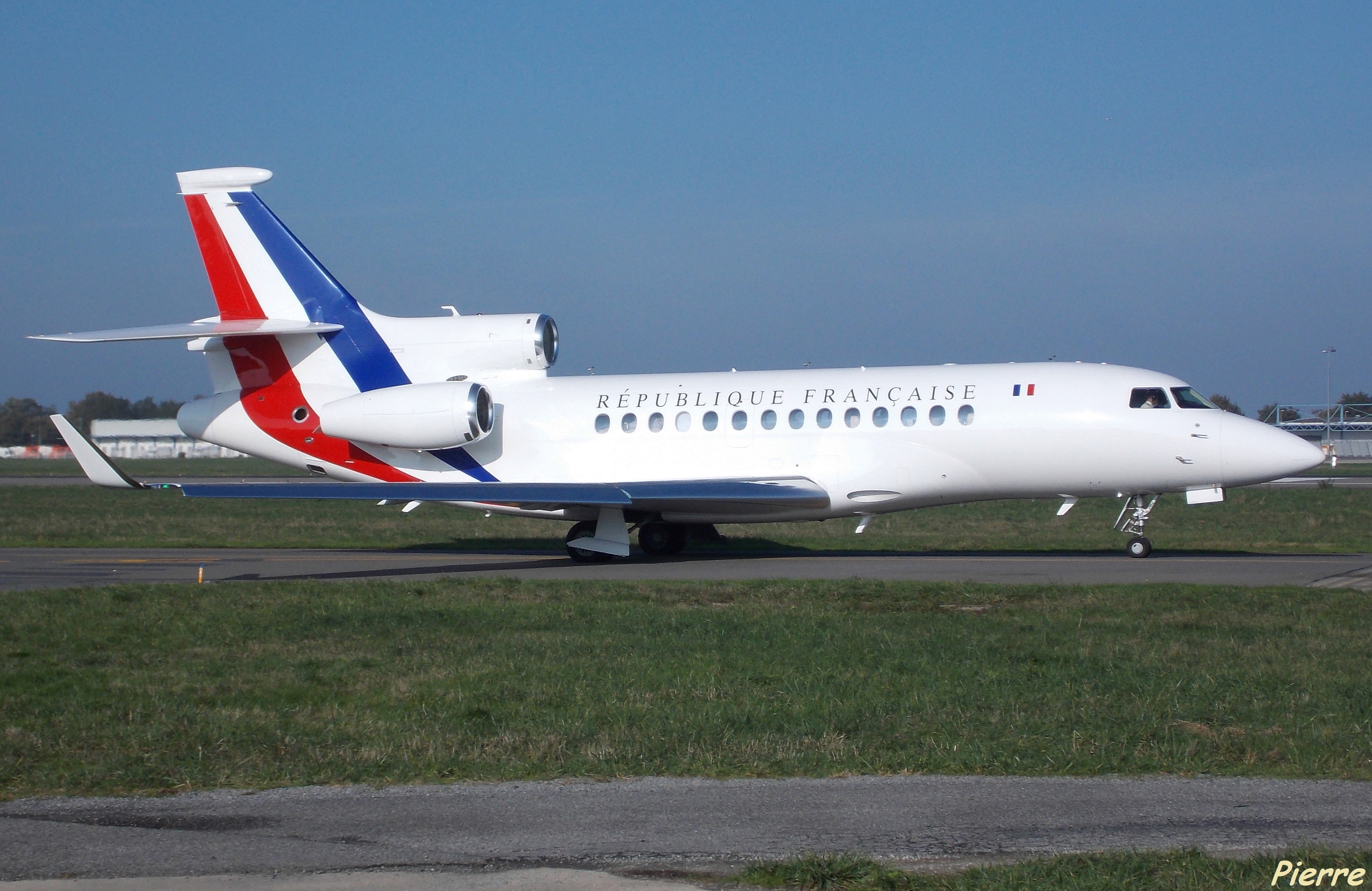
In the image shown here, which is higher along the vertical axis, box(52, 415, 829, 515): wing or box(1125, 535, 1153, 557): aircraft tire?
box(52, 415, 829, 515): wing

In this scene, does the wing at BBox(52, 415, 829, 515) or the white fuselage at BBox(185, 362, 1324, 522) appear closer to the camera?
the white fuselage at BBox(185, 362, 1324, 522)

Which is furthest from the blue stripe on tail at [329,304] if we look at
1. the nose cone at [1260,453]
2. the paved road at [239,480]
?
the paved road at [239,480]

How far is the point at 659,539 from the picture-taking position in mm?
22609

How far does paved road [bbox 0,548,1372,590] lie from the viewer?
17203 millimetres

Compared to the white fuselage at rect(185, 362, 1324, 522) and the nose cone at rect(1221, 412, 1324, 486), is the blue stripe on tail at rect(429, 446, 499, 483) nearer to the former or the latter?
the white fuselage at rect(185, 362, 1324, 522)

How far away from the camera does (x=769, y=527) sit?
31359mm

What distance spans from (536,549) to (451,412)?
4.74 meters

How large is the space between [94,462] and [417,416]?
5303mm

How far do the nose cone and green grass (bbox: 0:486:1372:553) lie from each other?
4.00 m

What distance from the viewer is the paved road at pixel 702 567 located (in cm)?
1720

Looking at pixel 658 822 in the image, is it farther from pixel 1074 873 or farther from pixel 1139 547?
pixel 1139 547


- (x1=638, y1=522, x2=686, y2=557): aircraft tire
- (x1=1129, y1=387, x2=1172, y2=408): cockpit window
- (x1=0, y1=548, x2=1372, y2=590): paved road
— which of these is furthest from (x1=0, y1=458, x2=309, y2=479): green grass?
(x1=1129, y1=387, x2=1172, y2=408): cockpit window

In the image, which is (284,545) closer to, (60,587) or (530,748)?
(60,587)

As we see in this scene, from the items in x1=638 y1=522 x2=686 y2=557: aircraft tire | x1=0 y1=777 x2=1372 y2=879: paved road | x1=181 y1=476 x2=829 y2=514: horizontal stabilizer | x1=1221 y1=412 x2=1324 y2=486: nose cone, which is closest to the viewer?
x1=0 y1=777 x2=1372 y2=879: paved road
